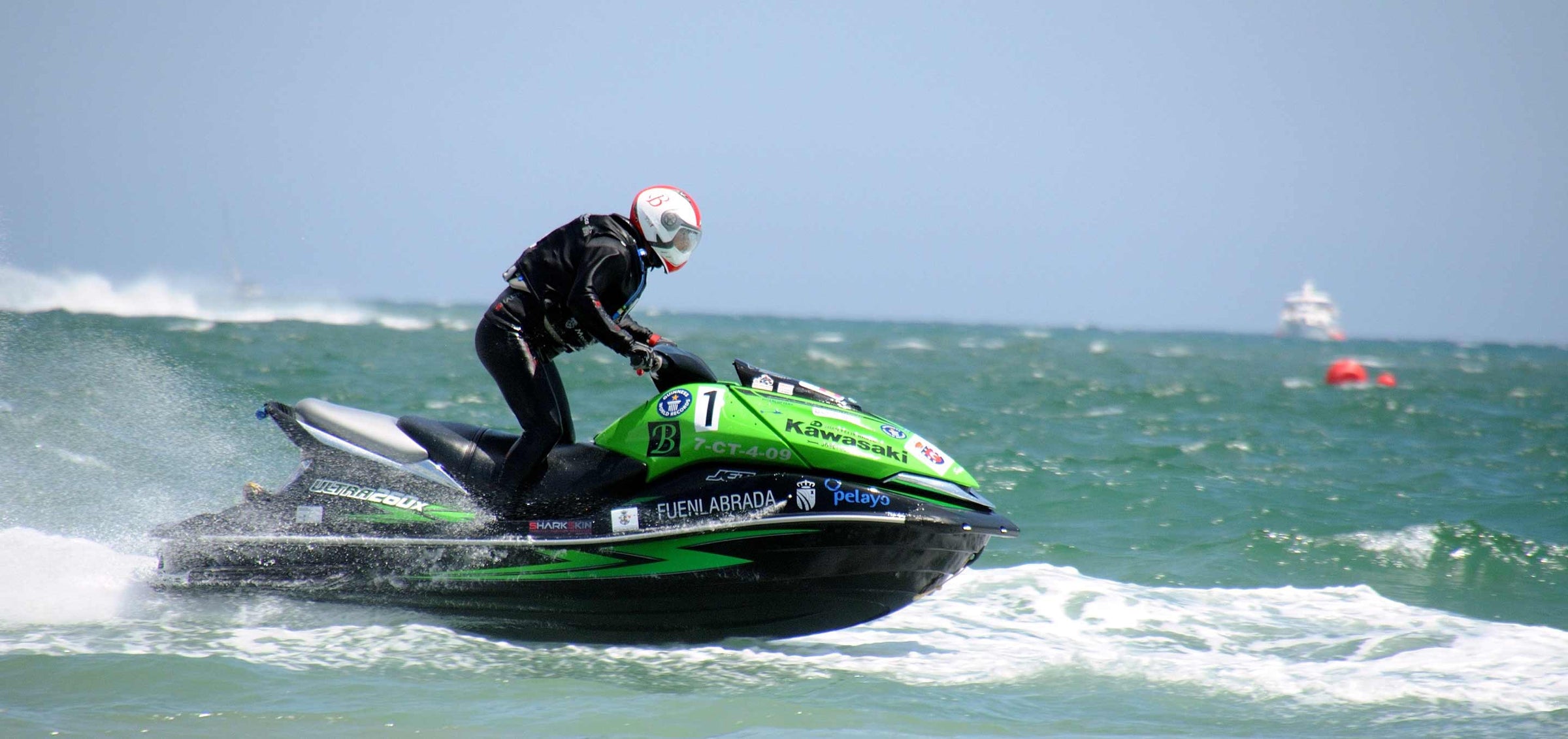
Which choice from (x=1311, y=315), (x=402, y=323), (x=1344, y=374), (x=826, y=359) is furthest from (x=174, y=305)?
(x=1311, y=315)

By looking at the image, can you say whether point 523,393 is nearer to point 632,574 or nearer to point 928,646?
point 632,574

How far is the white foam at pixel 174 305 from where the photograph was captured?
34125 mm

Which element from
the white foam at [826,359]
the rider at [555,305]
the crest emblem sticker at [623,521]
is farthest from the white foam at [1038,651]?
the white foam at [826,359]

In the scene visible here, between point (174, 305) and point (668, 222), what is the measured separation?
4240 centimetres

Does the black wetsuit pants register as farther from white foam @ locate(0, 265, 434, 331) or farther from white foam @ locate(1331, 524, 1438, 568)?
white foam @ locate(0, 265, 434, 331)

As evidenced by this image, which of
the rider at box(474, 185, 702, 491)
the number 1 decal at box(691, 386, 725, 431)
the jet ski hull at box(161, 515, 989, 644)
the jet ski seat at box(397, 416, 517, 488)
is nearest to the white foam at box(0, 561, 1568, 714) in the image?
the jet ski hull at box(161, 515, 989, 644)

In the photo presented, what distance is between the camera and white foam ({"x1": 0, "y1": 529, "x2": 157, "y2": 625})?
14.9 feet

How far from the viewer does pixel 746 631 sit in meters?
4.36

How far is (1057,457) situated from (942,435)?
143cm

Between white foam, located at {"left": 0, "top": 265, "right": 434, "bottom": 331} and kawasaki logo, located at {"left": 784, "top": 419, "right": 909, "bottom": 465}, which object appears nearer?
kawasaki logo, located at {"left": 784, "top": 419, "right": 909, "bottom": 465}

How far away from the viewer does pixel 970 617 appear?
17.1 ft

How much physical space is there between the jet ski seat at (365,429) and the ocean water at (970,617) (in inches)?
24.7

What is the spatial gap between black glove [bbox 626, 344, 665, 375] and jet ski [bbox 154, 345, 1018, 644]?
4 centimetres

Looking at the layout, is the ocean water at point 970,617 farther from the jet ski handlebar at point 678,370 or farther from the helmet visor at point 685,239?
the helmet visor at point 685,239
